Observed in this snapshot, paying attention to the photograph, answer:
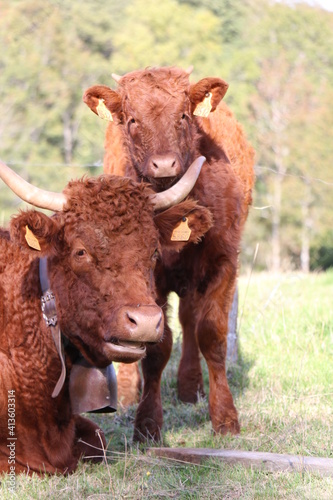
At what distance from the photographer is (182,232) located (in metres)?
4.66

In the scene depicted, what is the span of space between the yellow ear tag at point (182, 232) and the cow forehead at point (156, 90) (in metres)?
1.50

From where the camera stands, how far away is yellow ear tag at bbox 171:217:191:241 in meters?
4.65

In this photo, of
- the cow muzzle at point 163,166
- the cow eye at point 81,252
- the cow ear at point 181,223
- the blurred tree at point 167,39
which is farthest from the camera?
the blurred tree at point 167,39

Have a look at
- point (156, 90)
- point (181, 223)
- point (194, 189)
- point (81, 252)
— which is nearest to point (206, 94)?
point (156, 90)

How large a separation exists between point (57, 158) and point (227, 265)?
36.5 meters

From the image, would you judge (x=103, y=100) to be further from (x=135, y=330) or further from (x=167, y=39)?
(x=167, y=39)

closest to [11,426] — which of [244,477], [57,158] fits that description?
[244,477]

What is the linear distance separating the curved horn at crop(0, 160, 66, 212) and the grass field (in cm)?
143

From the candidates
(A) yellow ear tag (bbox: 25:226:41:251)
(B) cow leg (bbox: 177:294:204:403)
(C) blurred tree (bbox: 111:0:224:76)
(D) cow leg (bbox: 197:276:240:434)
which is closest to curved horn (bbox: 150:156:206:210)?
(A) yellow ear tag (bbox: 25:226:41:251)

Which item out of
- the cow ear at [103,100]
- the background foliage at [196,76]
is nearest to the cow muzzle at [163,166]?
the cow ear at [103,100]

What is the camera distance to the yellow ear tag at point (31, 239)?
13.8ft

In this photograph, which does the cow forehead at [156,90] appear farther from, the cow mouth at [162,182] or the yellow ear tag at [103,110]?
the cow mouth at [162,182]

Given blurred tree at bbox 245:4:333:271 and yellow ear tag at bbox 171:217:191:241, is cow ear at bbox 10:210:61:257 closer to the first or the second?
yellow ear tag at bbox 171:217:191:241

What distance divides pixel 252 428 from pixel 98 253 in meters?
1.93
